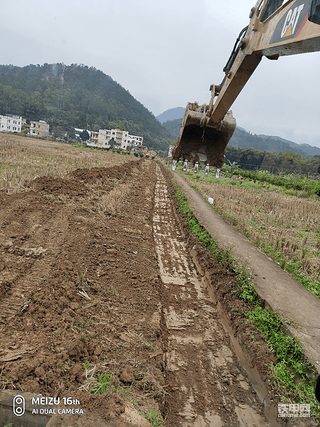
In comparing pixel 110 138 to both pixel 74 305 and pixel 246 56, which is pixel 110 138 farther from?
pixel 74 305

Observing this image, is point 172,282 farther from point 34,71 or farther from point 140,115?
point 34,71

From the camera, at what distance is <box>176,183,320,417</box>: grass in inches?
111

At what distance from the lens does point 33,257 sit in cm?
427

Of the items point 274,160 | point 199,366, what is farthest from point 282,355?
point 274,160

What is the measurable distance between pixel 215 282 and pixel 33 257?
11.2ft

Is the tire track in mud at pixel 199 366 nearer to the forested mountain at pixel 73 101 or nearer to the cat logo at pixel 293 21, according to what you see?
the cat logo at pixel 293 21

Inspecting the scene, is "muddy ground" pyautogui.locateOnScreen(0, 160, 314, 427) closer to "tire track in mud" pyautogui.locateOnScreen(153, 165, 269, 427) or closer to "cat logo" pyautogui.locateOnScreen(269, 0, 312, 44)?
"tire track in mud" pyautogui.locateOnScreen(153, 165, 269, 427)

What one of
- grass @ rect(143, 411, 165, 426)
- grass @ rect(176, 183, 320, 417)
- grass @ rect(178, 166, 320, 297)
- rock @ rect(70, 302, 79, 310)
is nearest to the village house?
grass @ rect(178, 166, 320, 297)

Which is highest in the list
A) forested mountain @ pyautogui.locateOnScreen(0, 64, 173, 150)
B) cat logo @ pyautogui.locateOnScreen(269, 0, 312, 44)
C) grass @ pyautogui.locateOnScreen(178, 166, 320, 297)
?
forested mountain @ pyautogui.locateOnScreen(0, 64, 173, 150)

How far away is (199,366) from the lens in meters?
3.27

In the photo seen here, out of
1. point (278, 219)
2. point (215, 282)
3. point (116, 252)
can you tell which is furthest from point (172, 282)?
point (278, 219)

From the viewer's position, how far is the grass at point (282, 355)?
2832 mm

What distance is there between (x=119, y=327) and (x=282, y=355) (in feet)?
6.99

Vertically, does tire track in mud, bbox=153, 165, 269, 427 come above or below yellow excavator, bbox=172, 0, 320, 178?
below
